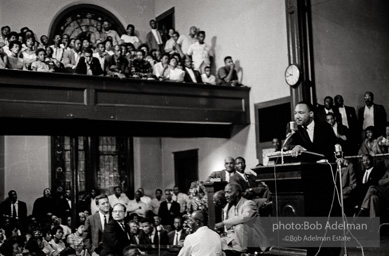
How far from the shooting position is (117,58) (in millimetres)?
11609

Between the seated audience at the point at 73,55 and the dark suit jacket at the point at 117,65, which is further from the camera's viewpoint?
the seated audience at the point at 73,55

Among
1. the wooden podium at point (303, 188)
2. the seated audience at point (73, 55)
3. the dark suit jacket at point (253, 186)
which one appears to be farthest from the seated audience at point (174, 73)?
the wooden podium at point (303, 188)

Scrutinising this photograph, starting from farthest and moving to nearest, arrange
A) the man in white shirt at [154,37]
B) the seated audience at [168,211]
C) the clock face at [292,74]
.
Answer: the man in white shirt at [154,37]
the seated audience at [168,211]
the clock face at [292,74]

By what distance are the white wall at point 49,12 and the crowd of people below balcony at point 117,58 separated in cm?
171

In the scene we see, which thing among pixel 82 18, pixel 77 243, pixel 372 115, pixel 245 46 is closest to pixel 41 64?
pixel 77 243

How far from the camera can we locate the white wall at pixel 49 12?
14.7 m

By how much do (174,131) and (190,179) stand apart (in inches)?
110

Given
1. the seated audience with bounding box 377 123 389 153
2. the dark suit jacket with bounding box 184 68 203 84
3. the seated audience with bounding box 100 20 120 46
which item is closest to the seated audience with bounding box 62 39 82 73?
the dark suit jacket with bounding box 184 68 203 84

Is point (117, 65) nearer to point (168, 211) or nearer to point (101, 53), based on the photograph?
point (101, 53)

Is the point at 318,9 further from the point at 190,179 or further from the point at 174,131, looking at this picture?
the point at 190,179

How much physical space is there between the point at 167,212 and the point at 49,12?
696 cm

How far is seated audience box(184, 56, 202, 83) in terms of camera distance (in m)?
12.5

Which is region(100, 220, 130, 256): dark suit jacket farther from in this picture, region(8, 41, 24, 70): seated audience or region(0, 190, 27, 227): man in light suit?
region(0, 190, 27, 227): man in light suit

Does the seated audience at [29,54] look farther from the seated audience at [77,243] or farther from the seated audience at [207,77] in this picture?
the seated audience at [207,77]
